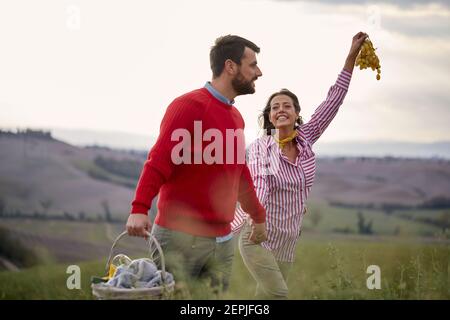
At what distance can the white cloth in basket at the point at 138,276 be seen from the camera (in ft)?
11.5

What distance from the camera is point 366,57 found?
5328mm

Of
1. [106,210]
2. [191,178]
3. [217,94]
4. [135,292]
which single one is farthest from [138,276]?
[106,210]

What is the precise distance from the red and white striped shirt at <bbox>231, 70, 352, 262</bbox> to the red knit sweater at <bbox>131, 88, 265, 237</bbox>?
0.75 m

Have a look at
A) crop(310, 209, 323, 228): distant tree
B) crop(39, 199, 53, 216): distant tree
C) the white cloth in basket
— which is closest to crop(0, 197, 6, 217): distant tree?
crop(39, 199, 53, 216): distant tree

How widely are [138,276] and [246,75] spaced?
1451 millimetres

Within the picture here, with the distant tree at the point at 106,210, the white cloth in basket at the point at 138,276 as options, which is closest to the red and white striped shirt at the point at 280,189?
the white cloth in basket at the point at 138,276

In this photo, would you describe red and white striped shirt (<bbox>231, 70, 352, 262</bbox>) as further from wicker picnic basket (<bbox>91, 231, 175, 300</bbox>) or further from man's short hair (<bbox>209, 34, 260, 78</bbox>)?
wicker picnic basket (<bbox>91, 231, 175, 300</bbox>)

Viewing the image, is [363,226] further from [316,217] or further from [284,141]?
[284,141]

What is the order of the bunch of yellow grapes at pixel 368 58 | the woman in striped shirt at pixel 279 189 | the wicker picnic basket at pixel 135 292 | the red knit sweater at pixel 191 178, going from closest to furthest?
the wicker picnic basket at pixel 135 292
the red knit sweater at pixel 191 178
the woman in striped shirt at pixel 279 189
the bunch of yellow grapes at pixel 368 58

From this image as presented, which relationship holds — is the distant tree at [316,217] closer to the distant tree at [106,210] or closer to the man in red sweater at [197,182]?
the distant tree at [106,210]

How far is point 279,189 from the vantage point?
4902mm
